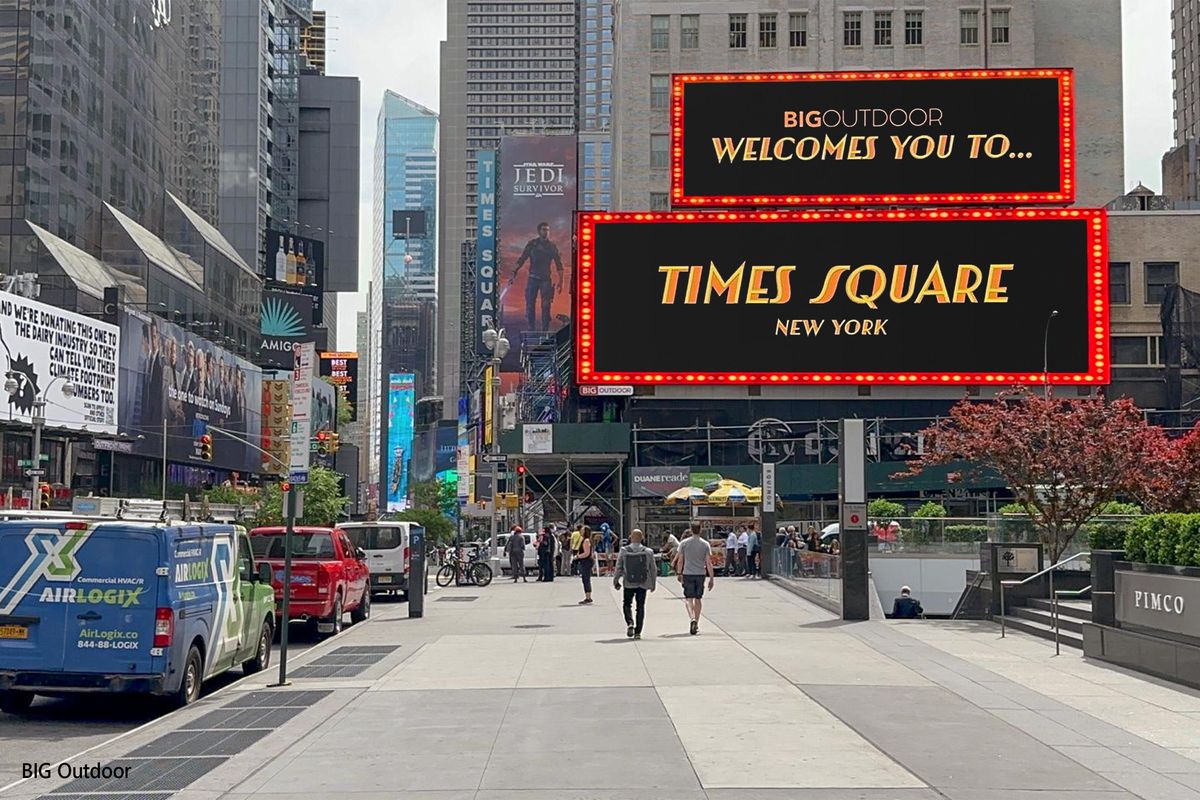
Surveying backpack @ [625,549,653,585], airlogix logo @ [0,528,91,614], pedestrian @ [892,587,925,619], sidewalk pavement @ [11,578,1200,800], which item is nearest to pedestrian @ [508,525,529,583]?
pedestrian @ [892,587,925,619]

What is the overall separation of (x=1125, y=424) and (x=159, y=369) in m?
51.7

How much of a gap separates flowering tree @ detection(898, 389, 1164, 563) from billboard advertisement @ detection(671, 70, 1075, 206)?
38.8ft

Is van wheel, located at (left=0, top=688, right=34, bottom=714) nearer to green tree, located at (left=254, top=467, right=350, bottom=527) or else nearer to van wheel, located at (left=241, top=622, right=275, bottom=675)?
van wheel, located at (left=241, top=622, right=275, bottom=675)

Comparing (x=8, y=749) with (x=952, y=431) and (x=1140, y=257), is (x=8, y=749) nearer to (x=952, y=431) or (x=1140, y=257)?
(x=952, y=431)

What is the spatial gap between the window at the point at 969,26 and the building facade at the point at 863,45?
0.18 feet

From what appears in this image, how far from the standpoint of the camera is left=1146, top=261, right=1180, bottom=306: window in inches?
2571

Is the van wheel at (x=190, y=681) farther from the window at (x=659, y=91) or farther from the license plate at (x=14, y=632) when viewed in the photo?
the window at (x=659, y=91)

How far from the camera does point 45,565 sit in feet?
46.5

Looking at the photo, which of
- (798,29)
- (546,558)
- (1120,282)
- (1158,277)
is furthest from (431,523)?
(546,558)

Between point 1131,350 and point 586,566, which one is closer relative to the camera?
point 586,566

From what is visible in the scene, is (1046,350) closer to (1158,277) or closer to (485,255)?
(1158,277)

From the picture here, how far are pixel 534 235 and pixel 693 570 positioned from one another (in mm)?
119473

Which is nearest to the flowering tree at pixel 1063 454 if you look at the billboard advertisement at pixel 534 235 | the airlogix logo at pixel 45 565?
the airlogix logo at pixel 45 565

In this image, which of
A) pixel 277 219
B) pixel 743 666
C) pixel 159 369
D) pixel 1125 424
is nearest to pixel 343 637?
pixel 743 666
